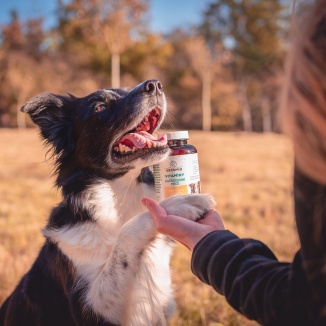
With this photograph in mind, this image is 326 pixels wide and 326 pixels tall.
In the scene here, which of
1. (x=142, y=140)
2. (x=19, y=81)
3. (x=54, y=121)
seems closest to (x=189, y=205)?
(x=142, y=140)

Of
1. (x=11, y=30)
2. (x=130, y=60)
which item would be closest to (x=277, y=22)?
(x=130, y=60)

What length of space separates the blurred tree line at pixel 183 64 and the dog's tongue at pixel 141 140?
2464 cm

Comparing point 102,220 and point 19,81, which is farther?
point 19,81

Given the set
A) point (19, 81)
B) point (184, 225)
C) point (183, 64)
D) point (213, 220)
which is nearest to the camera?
point (184, 225)

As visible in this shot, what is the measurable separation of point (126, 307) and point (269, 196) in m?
6.37

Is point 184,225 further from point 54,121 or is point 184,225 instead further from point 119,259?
point 54,121

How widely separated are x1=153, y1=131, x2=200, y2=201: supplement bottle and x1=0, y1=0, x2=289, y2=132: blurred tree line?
1000 inches

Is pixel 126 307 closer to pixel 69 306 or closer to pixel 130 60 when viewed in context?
pixel 69 306

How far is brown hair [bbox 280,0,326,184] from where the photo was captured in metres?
1.21

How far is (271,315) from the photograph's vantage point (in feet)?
4.49

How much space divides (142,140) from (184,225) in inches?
42.5

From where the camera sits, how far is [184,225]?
1.86m

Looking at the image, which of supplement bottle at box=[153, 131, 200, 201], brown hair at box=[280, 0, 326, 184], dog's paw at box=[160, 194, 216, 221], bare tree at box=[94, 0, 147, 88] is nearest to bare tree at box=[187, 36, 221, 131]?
bare tree at box=[94, 0, 147, 88]

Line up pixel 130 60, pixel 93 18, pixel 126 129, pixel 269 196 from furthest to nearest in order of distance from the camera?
pixel 130 60, pixel 93 18, pixel 269 196, pixel 126 129
